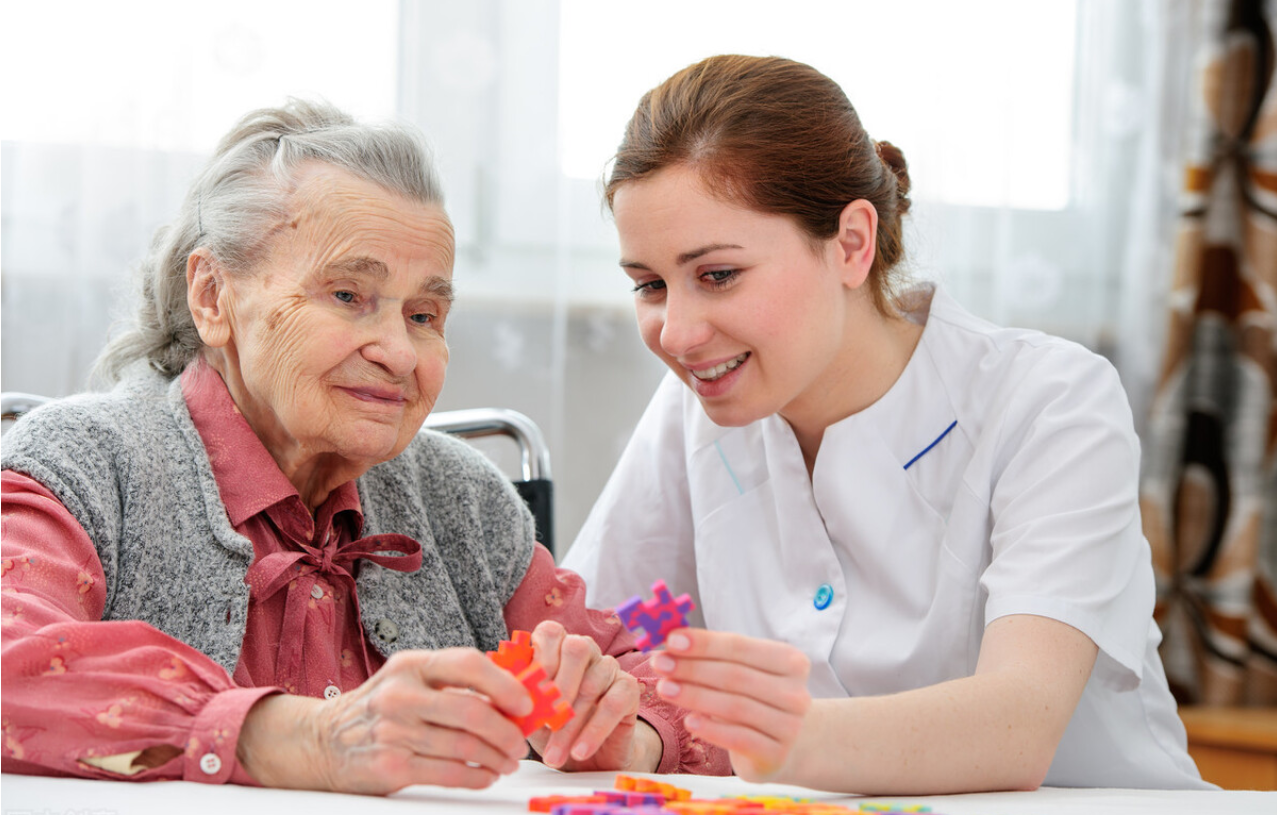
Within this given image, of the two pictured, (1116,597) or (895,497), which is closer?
(1116,597)

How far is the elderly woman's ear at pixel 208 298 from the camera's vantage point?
4.31ft

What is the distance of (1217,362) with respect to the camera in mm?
2680

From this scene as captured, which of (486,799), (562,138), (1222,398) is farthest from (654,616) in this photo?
(1222,398)

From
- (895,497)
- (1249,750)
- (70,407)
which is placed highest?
(70,407)

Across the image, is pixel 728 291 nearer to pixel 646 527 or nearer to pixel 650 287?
pixel 650 287

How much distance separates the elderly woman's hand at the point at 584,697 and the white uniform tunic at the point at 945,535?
423 mm

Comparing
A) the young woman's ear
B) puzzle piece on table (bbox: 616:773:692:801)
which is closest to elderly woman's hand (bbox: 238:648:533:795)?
puzzle piece on table (bbox: 616:773:692:801)

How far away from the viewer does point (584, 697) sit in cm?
117

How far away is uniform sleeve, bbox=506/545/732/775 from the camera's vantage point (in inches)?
53.6

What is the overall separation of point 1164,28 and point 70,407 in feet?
8.13

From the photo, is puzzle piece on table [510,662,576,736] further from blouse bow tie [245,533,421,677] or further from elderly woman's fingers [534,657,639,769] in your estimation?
blouse bow tie [245,533,421,677]

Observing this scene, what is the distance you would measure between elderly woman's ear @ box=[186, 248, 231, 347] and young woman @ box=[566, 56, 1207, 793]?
497mm

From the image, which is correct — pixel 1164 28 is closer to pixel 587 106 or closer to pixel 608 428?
pixel 587 106

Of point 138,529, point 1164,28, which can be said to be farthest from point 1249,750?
point 138,529
